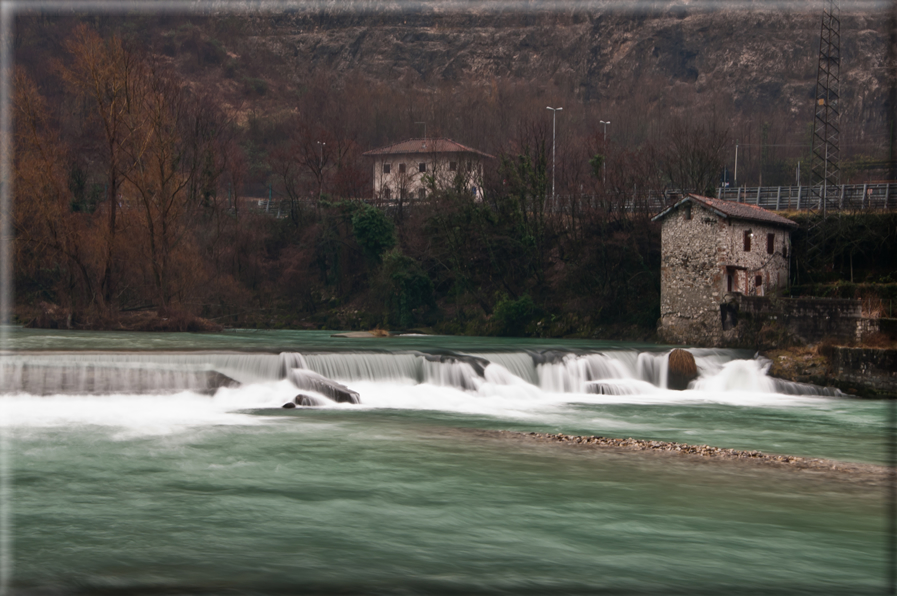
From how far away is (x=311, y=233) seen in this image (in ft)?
203

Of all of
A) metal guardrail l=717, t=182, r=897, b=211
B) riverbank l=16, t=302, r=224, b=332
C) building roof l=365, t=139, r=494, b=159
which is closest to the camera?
riverbank l=16, t=302, r=224, b=332

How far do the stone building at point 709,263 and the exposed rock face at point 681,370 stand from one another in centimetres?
810

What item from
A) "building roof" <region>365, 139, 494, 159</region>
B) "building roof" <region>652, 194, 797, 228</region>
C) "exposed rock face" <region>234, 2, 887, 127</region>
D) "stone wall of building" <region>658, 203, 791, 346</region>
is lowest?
"stone wall of building" <region>658, 203, 791, 346</region>

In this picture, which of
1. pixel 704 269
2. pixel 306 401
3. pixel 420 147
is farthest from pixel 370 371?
pixel 420 147

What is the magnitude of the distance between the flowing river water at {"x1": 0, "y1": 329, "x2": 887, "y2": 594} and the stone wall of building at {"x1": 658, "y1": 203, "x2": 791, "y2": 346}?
461 inches

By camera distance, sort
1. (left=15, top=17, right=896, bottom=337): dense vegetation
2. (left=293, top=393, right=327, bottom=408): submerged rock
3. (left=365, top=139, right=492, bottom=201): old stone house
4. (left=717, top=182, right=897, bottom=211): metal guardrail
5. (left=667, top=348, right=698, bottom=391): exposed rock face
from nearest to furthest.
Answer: (left=293, top=393, right=327, bottom=408): submerged rock, (left=667, top=348, right=698, bottom=391): exposed rock face, (left=15, top=17, right=896, bottom=337): dense vegetation, (left=717, top=182, right=897, bottom=211): metal guardrail, (left=365, top=139, right=492, bottom=201): old stone house

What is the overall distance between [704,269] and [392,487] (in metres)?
28.5

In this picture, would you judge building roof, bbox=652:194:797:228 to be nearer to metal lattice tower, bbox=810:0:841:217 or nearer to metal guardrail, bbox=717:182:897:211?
metal lattice tower, bbox=810:0:841:217

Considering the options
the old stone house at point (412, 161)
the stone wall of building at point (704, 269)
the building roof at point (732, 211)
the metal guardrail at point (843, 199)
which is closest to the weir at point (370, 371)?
the stone wall of building at point (704, 269)

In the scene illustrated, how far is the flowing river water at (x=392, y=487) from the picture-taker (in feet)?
34.9

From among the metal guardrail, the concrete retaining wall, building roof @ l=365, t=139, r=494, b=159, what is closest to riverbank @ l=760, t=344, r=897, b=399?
the concrete retaining wall

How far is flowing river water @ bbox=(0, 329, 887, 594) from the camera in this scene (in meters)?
10.6

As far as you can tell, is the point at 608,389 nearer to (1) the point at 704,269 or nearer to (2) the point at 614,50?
(1) the point at 704,269

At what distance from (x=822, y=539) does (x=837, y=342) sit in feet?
79.2
